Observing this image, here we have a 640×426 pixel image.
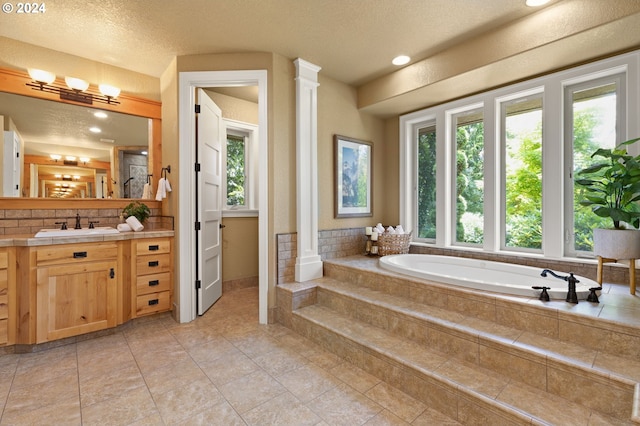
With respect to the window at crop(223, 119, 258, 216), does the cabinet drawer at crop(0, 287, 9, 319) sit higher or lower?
lower

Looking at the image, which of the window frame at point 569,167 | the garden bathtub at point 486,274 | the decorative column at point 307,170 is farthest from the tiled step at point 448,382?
the window frame at point 569,167

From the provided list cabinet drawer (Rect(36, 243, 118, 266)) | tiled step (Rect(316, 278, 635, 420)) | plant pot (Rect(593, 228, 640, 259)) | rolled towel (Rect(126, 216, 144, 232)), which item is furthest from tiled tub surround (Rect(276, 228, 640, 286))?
cabinet drawer (Rect(36, 243, 118, 266))

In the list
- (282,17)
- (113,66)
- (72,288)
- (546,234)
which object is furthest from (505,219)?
(113,66)

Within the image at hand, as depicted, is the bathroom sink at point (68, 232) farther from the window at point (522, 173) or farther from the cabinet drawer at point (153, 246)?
the window at point (522, 173)

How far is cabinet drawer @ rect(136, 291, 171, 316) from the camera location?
8.94 feet

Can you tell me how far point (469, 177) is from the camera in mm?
3252

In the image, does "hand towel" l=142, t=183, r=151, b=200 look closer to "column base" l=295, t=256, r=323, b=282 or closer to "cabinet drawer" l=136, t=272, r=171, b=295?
"cabinet drawer" l=136, t=272, r=171, b=295

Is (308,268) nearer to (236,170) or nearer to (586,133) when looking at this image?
(236,170)

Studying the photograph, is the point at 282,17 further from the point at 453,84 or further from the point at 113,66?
the point at 113,66

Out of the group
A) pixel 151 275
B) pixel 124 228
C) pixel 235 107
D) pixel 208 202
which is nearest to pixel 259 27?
pixel 235 107

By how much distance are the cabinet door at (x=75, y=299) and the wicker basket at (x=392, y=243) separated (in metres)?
2.62

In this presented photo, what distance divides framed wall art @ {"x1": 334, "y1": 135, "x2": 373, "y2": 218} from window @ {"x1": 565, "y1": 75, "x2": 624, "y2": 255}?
1.94 meters

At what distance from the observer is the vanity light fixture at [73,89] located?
258 centimetres

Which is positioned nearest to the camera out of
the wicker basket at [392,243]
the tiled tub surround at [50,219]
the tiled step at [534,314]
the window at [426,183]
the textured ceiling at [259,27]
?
the tiled step at [534,314]
